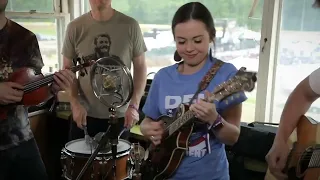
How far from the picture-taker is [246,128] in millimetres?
2467

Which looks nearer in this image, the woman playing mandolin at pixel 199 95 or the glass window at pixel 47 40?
the woman playing mandolin at pixel 199 95

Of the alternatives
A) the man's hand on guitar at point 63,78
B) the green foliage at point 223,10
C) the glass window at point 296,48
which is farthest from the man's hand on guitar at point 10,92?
the glass window at point 296,48

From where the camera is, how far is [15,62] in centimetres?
178

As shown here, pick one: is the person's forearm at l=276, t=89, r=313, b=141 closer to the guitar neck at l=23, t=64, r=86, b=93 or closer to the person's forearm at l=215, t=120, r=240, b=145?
the person's forearm at l=215, t=120, r=240, b=145

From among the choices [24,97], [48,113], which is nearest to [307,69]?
[24,97]

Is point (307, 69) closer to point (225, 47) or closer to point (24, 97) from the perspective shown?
point (225, 47)

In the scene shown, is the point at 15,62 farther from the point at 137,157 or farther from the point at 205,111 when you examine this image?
the point at 205,111

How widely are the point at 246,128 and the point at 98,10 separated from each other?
4.08 feet

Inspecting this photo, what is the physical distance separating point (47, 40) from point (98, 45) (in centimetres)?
140

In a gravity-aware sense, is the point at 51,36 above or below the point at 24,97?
above

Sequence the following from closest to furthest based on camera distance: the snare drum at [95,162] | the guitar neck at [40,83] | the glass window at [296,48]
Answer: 1. the guitar neck at [40,83]
2. the snare drum at [95,162]
3. the glass window at [296,48]

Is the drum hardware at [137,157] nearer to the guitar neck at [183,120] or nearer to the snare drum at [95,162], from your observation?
the snare drum at [95,162]

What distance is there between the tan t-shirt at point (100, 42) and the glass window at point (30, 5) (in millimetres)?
1149

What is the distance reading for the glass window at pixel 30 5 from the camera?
10.5ft
